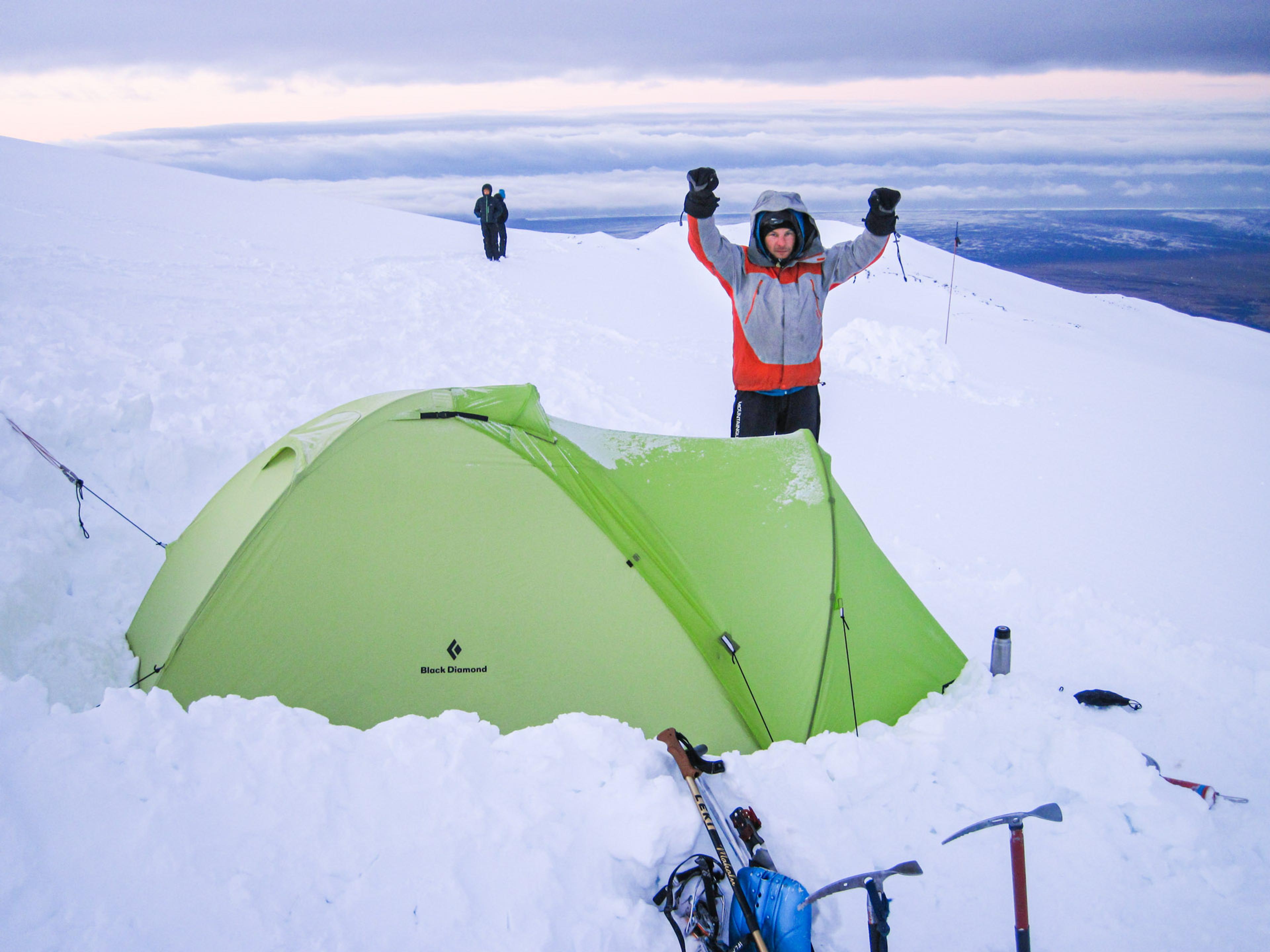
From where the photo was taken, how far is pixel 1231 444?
25.0ft

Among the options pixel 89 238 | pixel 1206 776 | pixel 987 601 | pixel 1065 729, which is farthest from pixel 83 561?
pixel 89 238

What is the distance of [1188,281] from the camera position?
122m

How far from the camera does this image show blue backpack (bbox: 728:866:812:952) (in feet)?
6.64

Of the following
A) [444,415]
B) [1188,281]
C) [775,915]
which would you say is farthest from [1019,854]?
[1188,281]

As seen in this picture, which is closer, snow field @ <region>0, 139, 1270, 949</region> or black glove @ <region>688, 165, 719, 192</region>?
snow field @ <region>0, 139, 1270, 949</region>

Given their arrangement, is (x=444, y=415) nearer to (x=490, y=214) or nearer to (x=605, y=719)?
(x=605, y=719)

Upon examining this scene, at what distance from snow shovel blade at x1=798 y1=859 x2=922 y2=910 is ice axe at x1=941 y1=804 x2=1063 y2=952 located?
7.8 inches

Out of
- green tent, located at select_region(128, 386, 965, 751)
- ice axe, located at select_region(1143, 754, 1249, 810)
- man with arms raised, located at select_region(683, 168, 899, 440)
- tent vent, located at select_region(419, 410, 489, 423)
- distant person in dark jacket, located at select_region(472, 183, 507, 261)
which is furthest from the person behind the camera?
distant person in dark jacket, located at select_region(472, 183, 507, 261)

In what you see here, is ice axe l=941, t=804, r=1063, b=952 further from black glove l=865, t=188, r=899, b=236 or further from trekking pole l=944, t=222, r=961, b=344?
trekking pole l=944, t=222, r=961, b=344

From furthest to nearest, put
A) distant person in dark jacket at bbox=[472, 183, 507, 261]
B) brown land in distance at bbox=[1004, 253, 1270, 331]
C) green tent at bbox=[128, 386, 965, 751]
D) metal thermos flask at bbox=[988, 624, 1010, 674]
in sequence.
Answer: brown land in distance at bbox=[1004, 253, 1270, 331], distant person in dark jacket at bbox=[472, 183, 507, 261], metal thermos flask at bbox=[988, 624, 1010, 674], green tent at bbox=[128, 386, 965, 751]

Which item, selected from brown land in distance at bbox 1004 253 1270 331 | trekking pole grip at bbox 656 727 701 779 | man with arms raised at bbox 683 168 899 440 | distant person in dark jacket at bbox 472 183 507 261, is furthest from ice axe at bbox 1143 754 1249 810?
brown land in distance at bbox 1004 253 1270 331

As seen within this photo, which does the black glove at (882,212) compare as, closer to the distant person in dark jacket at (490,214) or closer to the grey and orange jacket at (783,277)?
the grey and orange jacket at (783,277)

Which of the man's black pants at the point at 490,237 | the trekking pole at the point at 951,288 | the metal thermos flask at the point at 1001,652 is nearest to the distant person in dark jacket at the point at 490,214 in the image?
the man's black pants at the point at 490,237

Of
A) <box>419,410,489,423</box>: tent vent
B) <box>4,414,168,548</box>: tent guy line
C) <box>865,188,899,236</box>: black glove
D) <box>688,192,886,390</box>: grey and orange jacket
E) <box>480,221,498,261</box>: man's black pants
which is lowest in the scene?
<box>4,414,168,548</box>: tent guy line
